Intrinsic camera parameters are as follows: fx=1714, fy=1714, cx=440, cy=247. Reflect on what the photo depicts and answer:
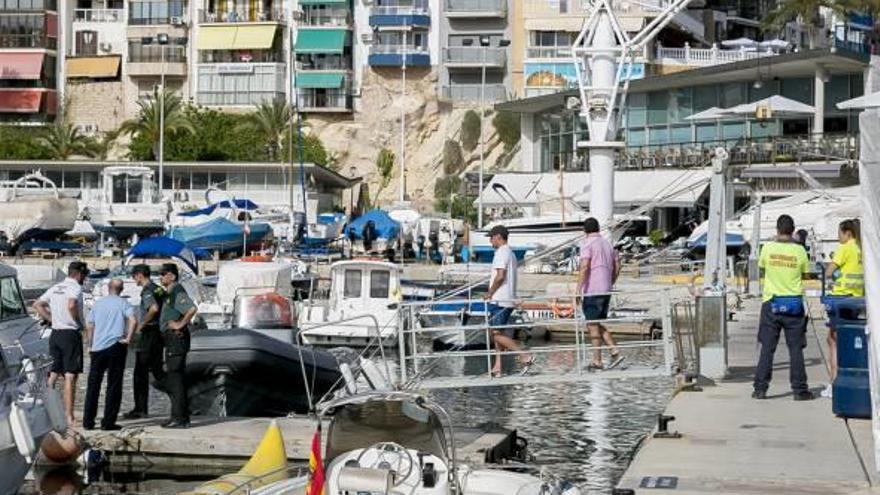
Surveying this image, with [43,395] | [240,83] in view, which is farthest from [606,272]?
[240,83]

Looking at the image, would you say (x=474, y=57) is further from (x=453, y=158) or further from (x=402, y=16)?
(x=453, y=158)

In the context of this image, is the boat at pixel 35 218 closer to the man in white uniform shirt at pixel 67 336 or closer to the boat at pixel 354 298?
the boat at pixel 354 298

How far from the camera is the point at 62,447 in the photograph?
17641mm

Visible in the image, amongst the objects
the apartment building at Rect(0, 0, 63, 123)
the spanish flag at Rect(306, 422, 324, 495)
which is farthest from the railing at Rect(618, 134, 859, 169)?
the spanish flag at Rect(306, 422, 324, 495)

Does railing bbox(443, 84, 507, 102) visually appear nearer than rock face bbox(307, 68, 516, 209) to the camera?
Yes

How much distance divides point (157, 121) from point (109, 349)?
79.4m

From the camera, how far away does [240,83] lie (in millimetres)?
102125

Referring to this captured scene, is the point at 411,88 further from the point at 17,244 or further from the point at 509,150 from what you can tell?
the point at 17,244

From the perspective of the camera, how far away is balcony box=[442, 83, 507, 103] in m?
99.8

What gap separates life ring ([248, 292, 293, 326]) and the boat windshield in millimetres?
17491

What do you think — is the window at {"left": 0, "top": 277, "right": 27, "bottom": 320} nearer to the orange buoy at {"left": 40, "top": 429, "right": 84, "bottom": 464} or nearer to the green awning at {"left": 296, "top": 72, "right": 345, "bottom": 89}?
the orange buoy at {"left": 40, "top": 429, "right": 84, "bottom": 464}

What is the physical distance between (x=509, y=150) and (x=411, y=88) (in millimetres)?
8386

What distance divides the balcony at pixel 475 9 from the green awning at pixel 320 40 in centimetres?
651

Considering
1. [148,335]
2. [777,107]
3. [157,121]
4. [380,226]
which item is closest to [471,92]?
[157,121]
